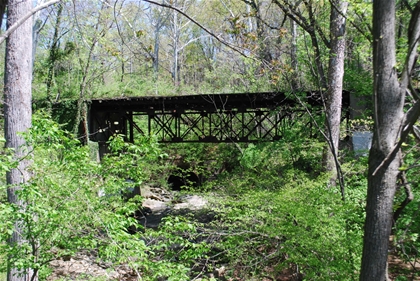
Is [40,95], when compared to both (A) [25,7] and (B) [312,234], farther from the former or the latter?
(B) [312,234]

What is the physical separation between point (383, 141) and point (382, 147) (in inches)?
2.1

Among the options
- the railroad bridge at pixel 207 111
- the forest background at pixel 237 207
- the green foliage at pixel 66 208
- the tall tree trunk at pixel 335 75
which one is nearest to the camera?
the green foliage at pixel 66 208

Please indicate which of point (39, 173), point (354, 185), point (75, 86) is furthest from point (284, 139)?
point (75, 86)

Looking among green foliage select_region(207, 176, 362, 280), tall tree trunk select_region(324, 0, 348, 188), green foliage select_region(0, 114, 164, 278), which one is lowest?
green foliage select_region(207, 176, 362, 280)

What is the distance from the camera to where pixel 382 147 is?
3.26 metres

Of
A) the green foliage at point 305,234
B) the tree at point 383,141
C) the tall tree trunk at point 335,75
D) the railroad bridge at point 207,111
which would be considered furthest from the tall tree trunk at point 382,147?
the railroad bridge at point 207,111

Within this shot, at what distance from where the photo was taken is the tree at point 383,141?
3264 millimetres

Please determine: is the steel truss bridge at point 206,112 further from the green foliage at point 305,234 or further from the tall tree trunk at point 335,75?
the green foliage at point 305,234

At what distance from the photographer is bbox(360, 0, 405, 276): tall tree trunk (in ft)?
10.7

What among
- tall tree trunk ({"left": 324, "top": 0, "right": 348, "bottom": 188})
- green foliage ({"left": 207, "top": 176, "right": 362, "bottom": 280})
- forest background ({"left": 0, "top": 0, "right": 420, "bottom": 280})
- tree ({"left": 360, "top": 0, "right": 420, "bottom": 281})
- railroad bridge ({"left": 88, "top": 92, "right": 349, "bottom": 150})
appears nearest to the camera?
tree ({"left": 360, "top": 0, "right": 420, "bottom": 281})

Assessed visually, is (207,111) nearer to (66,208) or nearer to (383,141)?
(66,208)

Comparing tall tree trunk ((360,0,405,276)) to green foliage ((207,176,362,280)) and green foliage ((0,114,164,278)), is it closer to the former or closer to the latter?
green foliage ((207,176,362,280))

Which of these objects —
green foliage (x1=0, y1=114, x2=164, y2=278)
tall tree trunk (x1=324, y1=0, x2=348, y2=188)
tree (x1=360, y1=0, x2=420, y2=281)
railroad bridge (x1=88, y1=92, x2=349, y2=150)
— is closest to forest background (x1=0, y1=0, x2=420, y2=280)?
Result: green foliage (x1=0, y1=114, x2=164, y2=278)

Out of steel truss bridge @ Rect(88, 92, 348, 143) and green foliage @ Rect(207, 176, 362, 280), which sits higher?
steel truss bridge @ Rect(88, 92, 348, 143)
